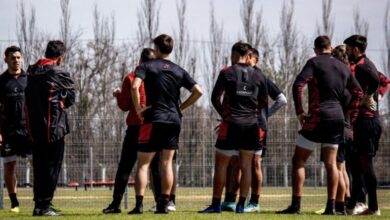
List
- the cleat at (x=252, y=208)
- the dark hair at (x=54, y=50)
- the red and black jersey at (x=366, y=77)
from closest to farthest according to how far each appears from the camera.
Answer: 1. the dark hair at (x=54, y=50)
2. the red and black jersey at (x=366, y=77)
3. the cleat at (x=252, y=208)

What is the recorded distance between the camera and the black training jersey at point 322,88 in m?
11.7

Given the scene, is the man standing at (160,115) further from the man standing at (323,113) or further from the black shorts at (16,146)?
the black shorts at (16,146)

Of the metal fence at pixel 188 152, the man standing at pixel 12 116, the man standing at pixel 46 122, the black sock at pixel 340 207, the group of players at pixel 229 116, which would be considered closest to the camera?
the group of players at pixel 229 116

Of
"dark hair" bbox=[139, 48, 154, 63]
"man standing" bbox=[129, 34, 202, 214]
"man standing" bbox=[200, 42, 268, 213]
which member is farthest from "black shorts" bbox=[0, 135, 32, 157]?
"man standing" bbox=[200, 42, 268, 213]

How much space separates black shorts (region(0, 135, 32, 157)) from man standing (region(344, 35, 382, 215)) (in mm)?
4970

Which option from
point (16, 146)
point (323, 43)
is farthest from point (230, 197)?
Result: point (16, 146)

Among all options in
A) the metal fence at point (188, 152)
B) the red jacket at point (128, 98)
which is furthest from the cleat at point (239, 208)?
the metal fence at point (188, 152)

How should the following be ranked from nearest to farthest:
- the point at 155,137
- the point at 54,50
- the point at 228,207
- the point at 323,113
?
the point at 155,137, the point at 54,50, the point at 323,113, the point at 228,207

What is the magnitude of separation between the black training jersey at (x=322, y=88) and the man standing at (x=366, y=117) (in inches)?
30.2

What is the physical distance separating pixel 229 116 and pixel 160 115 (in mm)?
1077

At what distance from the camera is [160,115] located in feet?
37.0

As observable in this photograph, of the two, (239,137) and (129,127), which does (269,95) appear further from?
(129,127)

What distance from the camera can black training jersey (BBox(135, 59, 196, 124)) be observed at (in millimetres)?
11281

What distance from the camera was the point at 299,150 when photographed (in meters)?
11.9
